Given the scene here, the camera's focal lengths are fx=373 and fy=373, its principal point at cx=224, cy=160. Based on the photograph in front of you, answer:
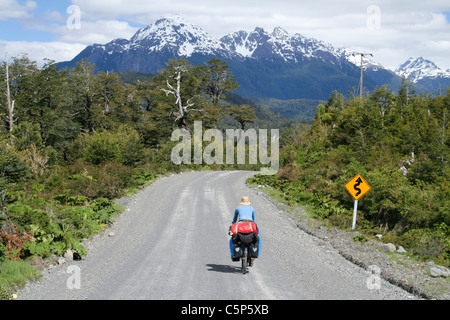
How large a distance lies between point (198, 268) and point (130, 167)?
59.1ft

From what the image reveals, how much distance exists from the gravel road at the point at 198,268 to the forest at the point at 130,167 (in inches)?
32.9

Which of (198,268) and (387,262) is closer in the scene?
(198,268)

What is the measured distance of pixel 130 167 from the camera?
2591 cm

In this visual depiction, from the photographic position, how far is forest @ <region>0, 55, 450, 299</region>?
11.3 m

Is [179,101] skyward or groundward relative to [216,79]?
groundward

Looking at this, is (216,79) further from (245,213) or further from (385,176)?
(245,213)

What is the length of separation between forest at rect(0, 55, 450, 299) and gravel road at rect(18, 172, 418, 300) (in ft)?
2.74

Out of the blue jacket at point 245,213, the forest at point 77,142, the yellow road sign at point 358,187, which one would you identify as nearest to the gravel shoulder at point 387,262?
the yellow road sign at point 358,187

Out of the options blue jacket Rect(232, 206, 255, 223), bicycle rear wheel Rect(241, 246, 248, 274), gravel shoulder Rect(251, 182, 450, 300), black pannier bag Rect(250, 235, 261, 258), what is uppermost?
blue jacket Rect(232, 206, 255, 223)

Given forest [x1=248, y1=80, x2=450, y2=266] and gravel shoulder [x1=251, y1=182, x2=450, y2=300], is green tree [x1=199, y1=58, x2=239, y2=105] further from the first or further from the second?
gravel shoulder [x1=251, y1=182, x2=450, y2=300]

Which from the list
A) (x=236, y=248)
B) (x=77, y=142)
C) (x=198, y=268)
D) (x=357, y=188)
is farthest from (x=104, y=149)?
(x=236, y=248)

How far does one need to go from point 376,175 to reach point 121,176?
45.2 feet

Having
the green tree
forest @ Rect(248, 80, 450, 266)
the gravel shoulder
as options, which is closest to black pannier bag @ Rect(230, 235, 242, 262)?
the gravel shoulder

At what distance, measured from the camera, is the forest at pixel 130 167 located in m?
11.3
